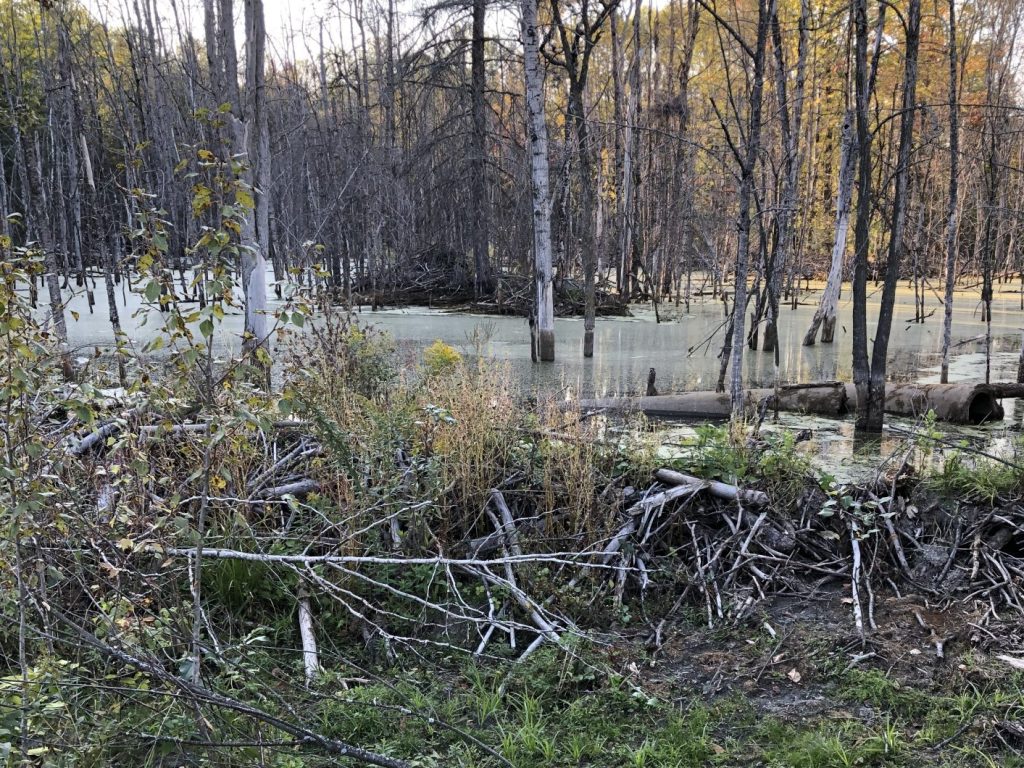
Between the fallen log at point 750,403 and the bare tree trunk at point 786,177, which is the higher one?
the bare tree trunk at point 786,177

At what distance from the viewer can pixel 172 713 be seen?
273cm

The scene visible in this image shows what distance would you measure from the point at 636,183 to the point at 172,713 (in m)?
16.8

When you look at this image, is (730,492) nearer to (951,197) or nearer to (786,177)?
(951,197)

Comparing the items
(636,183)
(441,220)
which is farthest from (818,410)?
(441,220)

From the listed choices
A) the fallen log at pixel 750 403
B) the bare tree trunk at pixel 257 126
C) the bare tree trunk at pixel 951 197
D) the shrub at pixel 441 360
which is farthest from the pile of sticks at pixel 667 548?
the bare tree trunk at pixel 951 197

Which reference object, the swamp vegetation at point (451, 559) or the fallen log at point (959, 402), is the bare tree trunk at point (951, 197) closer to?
the swamp vegetation at point (451, 559)

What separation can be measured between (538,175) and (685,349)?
4.03 meters

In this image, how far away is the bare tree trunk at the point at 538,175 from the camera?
10.3 meters

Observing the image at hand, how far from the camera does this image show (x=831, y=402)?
24.5 feet

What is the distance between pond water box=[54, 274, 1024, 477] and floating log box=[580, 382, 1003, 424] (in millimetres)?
235

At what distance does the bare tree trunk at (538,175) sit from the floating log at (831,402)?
3.47m

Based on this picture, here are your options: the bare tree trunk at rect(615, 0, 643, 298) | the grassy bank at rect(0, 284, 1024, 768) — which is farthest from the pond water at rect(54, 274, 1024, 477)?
the bare tree trunk at rect(615, 0, 643, 298)

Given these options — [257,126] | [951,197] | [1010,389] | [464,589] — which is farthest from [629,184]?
[464,589]

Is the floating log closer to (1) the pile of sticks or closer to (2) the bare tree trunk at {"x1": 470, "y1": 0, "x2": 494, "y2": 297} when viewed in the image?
(1) the pile of sticks
